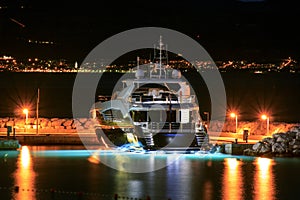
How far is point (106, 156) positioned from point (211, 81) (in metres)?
25.8

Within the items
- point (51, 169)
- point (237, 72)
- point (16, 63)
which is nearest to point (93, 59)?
point (16, 63)

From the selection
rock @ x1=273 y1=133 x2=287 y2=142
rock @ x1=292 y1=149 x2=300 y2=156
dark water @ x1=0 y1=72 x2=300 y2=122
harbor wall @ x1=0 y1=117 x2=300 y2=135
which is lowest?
rock @ x1=292 y1=149 x2=300 y2=156

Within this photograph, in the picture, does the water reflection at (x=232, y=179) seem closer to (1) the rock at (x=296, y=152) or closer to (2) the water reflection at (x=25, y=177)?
(1) the rock at (x=296, y=152)

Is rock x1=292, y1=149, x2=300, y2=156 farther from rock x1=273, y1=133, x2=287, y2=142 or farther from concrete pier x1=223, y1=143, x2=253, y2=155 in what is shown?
concrete pier x1=223, y1=143, x2=253, y2=155

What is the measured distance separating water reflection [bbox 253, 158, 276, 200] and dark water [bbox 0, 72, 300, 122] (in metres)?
11.0

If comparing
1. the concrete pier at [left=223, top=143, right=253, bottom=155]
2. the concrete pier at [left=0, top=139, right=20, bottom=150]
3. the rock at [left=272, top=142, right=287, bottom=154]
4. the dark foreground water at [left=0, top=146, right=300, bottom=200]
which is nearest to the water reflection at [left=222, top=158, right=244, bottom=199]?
the dark foreground water at [left=0, top=146, right=300, bottom=200]

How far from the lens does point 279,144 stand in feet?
90.0

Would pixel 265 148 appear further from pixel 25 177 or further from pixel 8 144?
pixel 25 177

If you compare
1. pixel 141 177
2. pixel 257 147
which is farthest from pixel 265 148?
pixel 141 177

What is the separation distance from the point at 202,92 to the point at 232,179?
81.5 feet

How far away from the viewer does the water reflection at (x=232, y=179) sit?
21125 mm

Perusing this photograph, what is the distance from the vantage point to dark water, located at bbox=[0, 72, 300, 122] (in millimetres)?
40938

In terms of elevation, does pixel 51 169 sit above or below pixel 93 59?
below

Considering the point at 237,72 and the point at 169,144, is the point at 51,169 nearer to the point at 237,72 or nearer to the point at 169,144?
the point at 169,144
